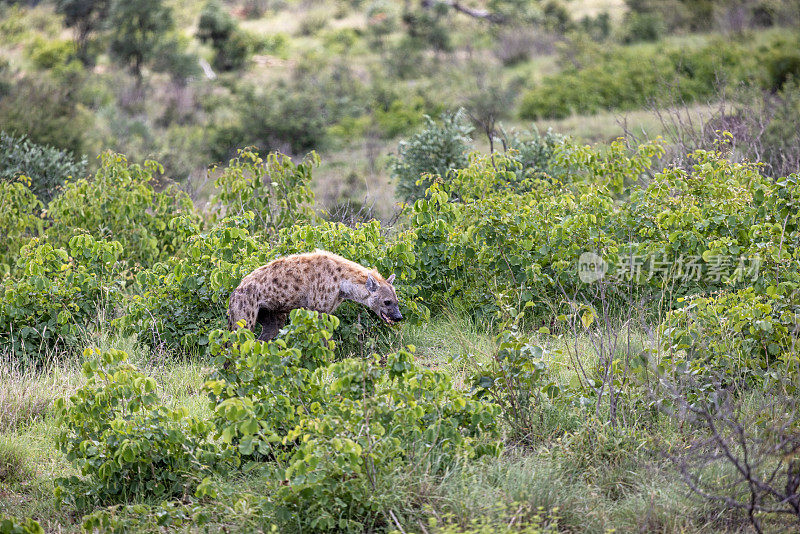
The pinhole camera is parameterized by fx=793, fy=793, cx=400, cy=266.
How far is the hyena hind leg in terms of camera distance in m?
7.02

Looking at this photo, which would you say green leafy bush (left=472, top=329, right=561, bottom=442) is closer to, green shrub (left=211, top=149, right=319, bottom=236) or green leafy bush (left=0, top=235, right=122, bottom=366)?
green shrub (left=211, top=149, right=319, bottom=236)

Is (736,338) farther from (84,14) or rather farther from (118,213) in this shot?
(84,14)

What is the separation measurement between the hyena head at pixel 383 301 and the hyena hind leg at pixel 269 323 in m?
0.84

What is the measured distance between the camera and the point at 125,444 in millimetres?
4750

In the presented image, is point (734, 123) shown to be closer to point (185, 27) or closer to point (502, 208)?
point (502, 208)

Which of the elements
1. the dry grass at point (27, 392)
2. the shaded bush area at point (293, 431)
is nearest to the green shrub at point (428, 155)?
the dry grass at point (27, 392)

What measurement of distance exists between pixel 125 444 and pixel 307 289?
2294mm

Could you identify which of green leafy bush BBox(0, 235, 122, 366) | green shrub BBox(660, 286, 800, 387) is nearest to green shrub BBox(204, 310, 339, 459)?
green shrub BBox(660, 286, 800, 387)

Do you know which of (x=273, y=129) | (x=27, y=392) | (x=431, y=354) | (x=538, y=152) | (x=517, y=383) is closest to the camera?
(x=517, y=383)

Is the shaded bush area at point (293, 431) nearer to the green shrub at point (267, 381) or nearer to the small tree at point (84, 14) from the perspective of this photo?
the green shrub at point (267, 381)

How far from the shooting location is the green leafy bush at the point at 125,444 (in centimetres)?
486

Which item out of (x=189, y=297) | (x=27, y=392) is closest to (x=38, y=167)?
(x=189, y=297)

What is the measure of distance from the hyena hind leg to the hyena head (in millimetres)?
842

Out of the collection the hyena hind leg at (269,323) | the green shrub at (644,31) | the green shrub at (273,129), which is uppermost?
the hyena hind leg at (269,323)
